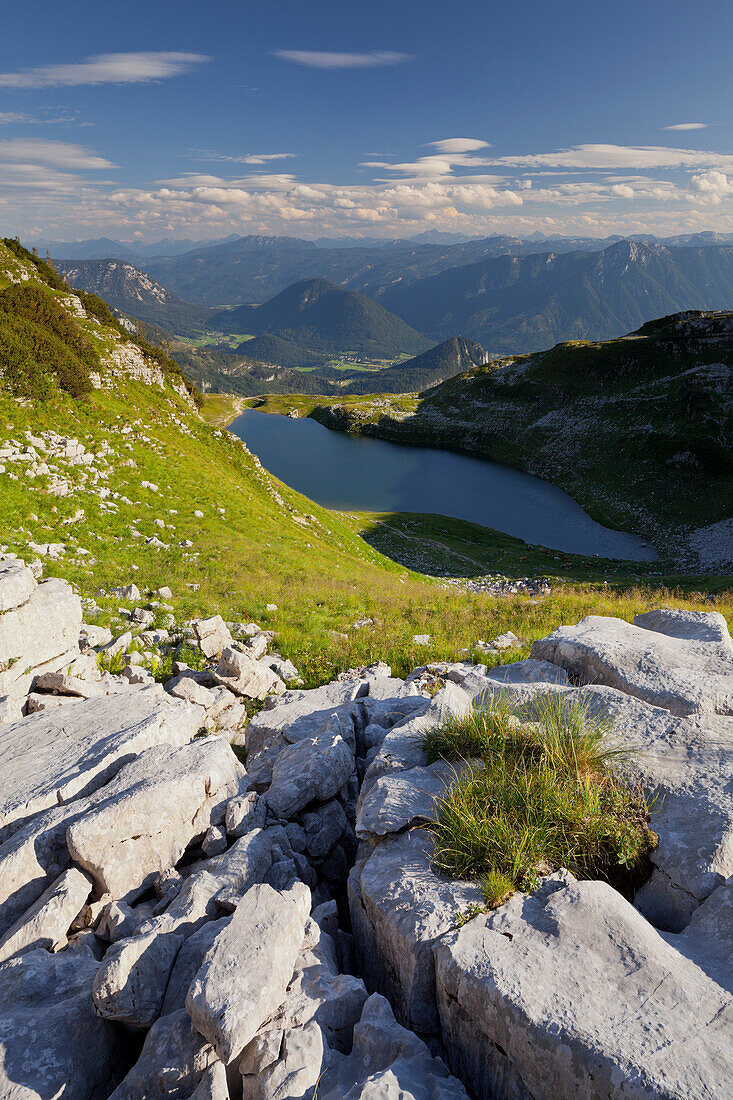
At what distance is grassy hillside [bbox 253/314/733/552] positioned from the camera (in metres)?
85.4

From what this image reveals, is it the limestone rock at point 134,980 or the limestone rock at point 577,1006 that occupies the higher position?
the limestone rock at point 577,1006

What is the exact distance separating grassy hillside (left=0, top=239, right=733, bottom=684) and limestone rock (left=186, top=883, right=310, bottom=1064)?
32.4ft

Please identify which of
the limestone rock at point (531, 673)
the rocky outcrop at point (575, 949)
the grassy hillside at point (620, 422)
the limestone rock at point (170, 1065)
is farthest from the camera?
the grassy hillside at point (620, 422)

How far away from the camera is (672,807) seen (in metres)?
6.64

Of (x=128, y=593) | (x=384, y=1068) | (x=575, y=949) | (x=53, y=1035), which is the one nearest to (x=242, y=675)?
(x=128, y=593)

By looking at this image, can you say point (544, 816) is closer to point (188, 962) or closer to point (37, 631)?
point (188, 962)

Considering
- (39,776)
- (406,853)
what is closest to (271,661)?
(39,776)

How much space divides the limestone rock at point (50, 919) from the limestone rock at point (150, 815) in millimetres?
295

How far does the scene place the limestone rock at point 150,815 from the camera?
6855 mm

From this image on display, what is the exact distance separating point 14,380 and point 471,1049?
35324 mm

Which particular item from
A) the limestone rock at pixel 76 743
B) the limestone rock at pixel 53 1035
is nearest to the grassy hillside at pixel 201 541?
the limestone rock at pixel 76 743

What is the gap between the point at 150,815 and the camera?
7359 mm

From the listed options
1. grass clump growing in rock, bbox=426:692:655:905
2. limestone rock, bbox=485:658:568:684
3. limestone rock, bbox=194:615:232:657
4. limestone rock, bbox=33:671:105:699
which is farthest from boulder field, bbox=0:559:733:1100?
limestone rock, bbox=194:615:232:657

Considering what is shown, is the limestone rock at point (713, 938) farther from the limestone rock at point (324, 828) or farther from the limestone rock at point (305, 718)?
the limestone rock at point (305, 718)
